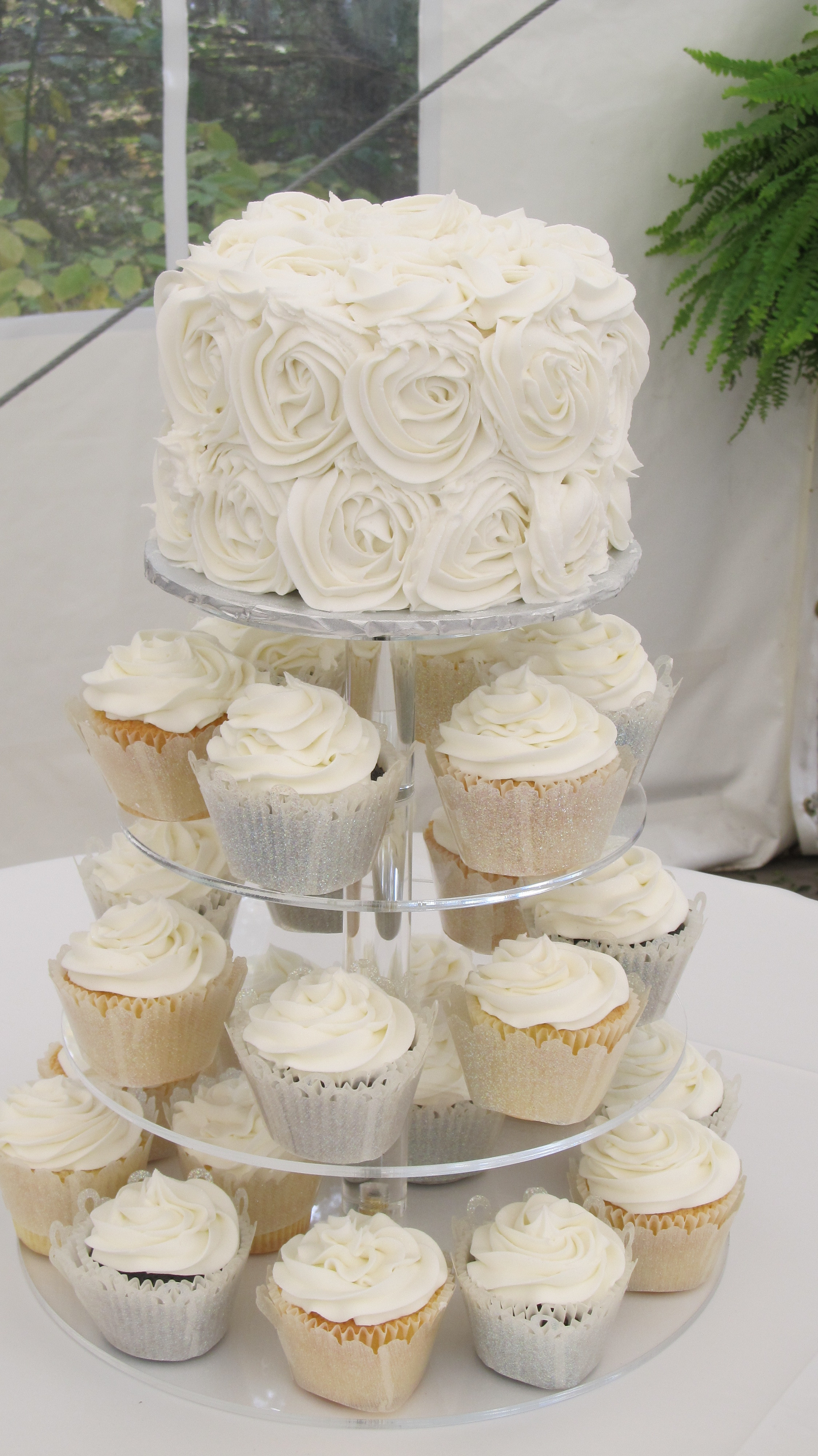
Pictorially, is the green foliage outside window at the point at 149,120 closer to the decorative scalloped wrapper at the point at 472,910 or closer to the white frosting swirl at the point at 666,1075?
the decorative scalloped wrapper at the point at 472,910

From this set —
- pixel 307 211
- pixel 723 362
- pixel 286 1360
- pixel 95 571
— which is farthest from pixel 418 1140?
pixel 723 362

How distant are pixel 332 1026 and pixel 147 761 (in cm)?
40

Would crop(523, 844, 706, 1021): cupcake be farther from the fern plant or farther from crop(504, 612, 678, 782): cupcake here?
the fern plant

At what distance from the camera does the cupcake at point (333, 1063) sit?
1.48 meters

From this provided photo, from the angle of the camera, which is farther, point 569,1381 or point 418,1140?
point 418,1140

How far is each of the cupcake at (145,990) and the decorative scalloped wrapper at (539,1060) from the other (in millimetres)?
314

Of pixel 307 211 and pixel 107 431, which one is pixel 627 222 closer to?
pixel 107 431

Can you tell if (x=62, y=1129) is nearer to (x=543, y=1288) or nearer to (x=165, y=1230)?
(x=165, y=1230)

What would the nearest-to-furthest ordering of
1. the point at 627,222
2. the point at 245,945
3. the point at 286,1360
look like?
the point at 286,1360
the point at 245,945
the point at 627,222

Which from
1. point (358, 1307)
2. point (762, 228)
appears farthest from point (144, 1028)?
point (762, 228)

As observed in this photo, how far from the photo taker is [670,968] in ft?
6.10

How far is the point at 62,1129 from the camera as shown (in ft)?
5.86

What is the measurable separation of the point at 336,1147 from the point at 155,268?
7.68 ft

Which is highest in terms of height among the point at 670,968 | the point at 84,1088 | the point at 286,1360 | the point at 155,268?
the point at 155,268
